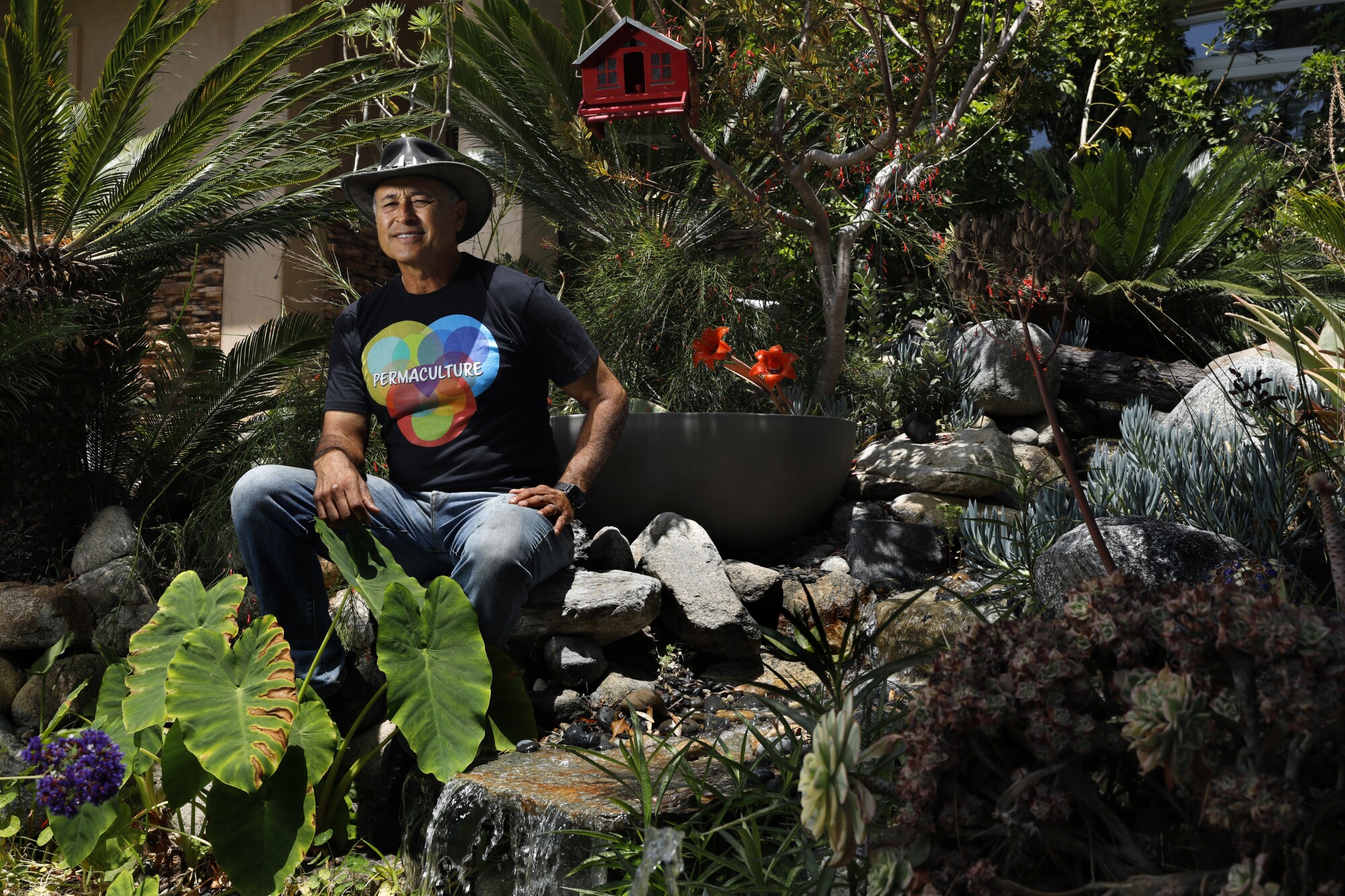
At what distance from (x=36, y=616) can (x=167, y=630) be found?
1204 mm

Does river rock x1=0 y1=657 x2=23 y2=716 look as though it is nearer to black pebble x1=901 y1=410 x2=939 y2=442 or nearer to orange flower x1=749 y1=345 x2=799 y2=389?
orange flower x1=749 y1=345 x2=799 y2=389

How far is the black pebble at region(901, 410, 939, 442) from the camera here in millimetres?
4031

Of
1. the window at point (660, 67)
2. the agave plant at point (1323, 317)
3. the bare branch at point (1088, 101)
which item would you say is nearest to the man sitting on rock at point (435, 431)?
the window at point (660, 67)

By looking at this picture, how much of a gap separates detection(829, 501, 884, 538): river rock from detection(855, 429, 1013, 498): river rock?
0.50 ft

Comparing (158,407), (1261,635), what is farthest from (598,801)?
(158,407)

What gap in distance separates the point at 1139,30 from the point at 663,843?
5.99 metres

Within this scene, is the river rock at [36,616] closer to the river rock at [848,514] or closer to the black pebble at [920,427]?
the river rock at [848,514]

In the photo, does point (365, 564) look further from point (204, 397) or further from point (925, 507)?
point (204, 397)

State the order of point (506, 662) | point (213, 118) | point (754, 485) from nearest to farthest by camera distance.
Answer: point (506, 662), point (754, 485), point (213, 118)

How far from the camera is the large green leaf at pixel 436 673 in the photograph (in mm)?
1938

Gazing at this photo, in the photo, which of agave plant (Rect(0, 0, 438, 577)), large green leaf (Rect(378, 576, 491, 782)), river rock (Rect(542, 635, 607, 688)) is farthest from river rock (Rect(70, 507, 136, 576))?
large green leaf (Rect(378, 576, 491, 782))

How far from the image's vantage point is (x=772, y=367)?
11.9 ft

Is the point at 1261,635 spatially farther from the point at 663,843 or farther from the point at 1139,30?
the point at 1139,30

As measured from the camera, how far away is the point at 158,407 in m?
4.07
